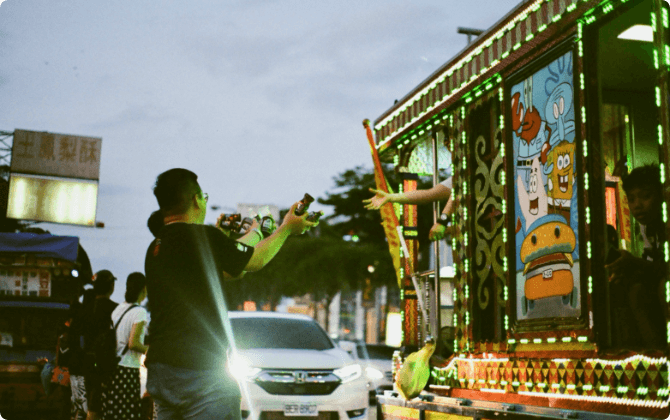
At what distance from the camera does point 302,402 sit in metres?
9.20

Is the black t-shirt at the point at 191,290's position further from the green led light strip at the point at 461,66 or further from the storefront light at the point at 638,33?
the storefront light at the point at 638,33

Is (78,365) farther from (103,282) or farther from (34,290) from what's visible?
(34,290)

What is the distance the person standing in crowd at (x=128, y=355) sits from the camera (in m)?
6.68

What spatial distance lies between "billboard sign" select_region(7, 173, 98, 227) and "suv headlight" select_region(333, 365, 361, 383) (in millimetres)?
28204

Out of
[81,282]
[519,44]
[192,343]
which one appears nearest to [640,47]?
[519,44]

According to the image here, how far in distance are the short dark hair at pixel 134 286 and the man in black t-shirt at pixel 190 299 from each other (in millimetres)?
3408

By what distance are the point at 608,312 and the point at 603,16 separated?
151 cm

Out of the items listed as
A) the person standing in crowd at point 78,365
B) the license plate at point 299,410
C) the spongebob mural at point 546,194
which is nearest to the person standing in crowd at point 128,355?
the person standing in crowd at point 78,365

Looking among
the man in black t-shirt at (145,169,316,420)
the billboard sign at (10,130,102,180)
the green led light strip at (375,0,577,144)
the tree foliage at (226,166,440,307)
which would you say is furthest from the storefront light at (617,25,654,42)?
the billboard sign at (10,130,102,180)

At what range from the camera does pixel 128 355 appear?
269 inches

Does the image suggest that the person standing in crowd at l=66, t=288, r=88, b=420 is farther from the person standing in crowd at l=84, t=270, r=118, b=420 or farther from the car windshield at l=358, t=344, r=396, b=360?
the car windshield at l=358, t=344, r=396, b=360

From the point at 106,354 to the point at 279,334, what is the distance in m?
4.08

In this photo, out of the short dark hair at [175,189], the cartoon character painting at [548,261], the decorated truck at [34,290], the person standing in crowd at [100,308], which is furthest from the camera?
the decorated truck at [34,290]

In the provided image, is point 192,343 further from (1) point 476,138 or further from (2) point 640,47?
(2) point 640,47
